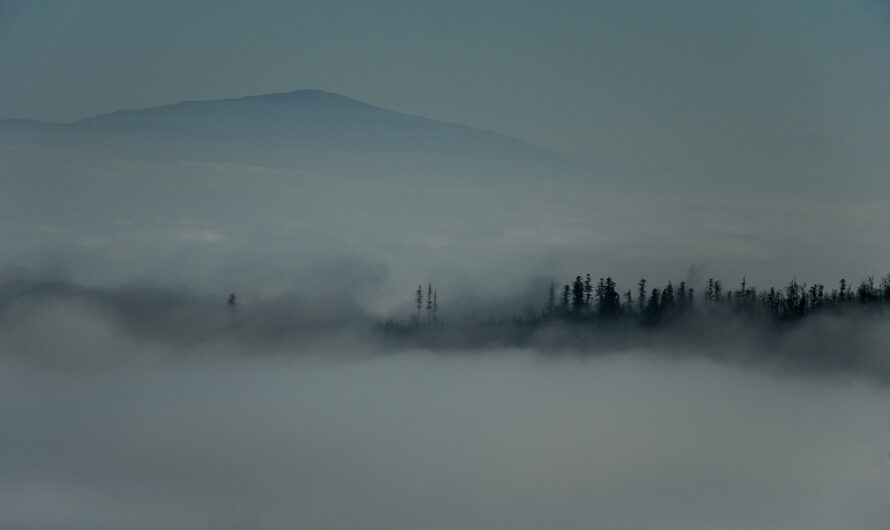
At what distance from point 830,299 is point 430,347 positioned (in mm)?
3679

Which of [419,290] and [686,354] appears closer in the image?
[419,290]

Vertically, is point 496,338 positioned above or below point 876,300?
below

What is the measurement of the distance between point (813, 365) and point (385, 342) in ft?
13.4

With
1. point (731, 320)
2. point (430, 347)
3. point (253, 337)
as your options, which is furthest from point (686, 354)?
point (253, 337)

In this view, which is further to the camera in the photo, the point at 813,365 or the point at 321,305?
the point at 813,365

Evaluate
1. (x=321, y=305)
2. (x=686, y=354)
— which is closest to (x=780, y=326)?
(x=686, y=354)

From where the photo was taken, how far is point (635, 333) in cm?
726

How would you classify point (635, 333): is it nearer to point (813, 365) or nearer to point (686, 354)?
point (686, 354)

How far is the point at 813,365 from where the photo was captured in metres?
7.01

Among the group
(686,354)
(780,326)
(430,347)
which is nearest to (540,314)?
(430,347)

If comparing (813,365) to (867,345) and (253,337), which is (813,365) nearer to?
(867,345)

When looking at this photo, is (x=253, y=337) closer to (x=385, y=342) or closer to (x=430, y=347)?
(x=385, y=342)

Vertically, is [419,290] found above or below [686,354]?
above

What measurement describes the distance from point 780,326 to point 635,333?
1.34 meters
